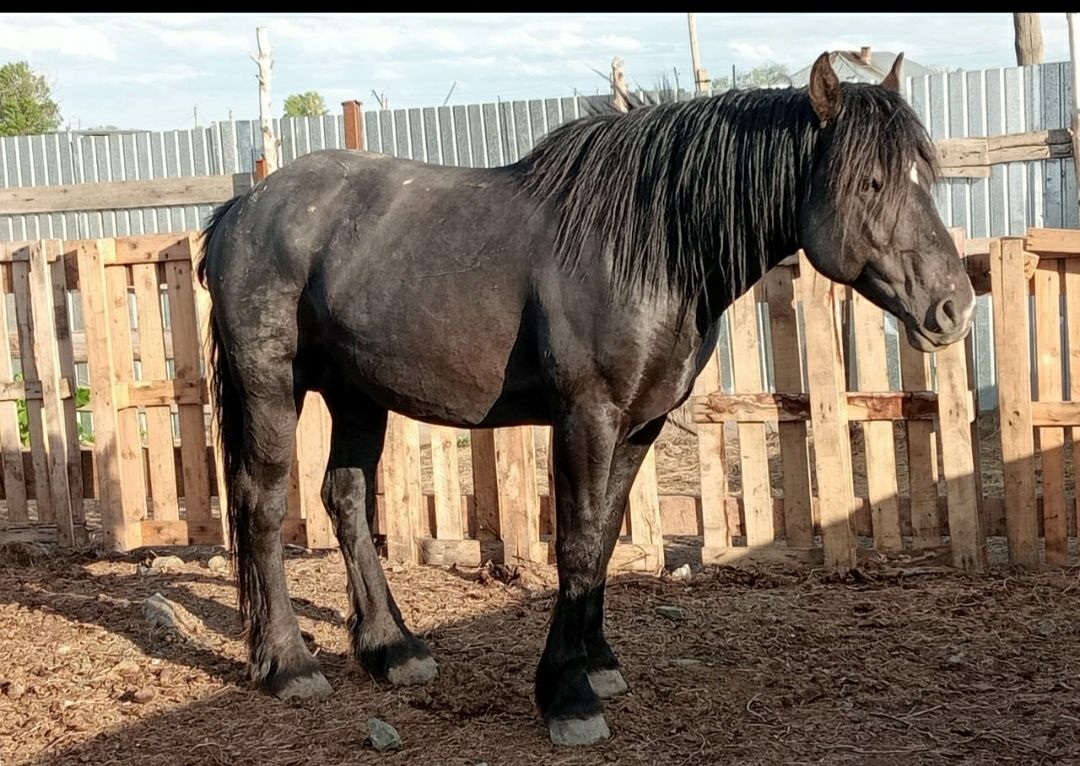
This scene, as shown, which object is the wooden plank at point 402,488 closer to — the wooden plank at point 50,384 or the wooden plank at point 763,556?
the wooden plank at point 763,556

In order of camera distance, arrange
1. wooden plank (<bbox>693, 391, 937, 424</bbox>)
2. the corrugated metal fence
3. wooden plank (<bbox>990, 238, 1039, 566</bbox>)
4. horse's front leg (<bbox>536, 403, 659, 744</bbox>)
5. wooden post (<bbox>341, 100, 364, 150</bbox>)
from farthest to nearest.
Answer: wooden post (<bbox>341, 100, 364, 150</bbox>) → the corrugated metal fence → wooden plank (<bbox>693, 391, 937, 424</bbox>) → wooden plank (<bbox>990, 238, 1039, 566</bbox>) → horse's front leg (<bbox>536, 403, 659, 744</bbox>)

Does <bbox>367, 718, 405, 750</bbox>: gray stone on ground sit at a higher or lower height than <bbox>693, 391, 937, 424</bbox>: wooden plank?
lower

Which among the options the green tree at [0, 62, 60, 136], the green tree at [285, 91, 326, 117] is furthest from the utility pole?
the green tree at [285, 91, 326, 117]

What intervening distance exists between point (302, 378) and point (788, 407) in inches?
104

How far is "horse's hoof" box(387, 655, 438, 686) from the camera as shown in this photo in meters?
4.39

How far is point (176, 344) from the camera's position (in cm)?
673

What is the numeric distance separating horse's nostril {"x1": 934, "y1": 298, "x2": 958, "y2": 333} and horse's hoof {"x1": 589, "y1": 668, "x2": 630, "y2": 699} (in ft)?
5.78

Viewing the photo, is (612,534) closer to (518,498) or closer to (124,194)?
(518,498)

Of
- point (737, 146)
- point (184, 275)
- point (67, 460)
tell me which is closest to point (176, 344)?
point (184, 275)

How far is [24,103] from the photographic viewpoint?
93.1 ft

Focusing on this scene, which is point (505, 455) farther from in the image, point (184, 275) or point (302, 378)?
point (184, 275)

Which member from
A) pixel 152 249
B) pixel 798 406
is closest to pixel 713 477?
pixel 798 406

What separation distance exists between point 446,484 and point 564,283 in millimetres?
2865

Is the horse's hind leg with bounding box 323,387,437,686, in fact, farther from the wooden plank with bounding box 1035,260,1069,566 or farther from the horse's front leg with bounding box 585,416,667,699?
the wooden plank with bounding box 1035,260,1069,566
